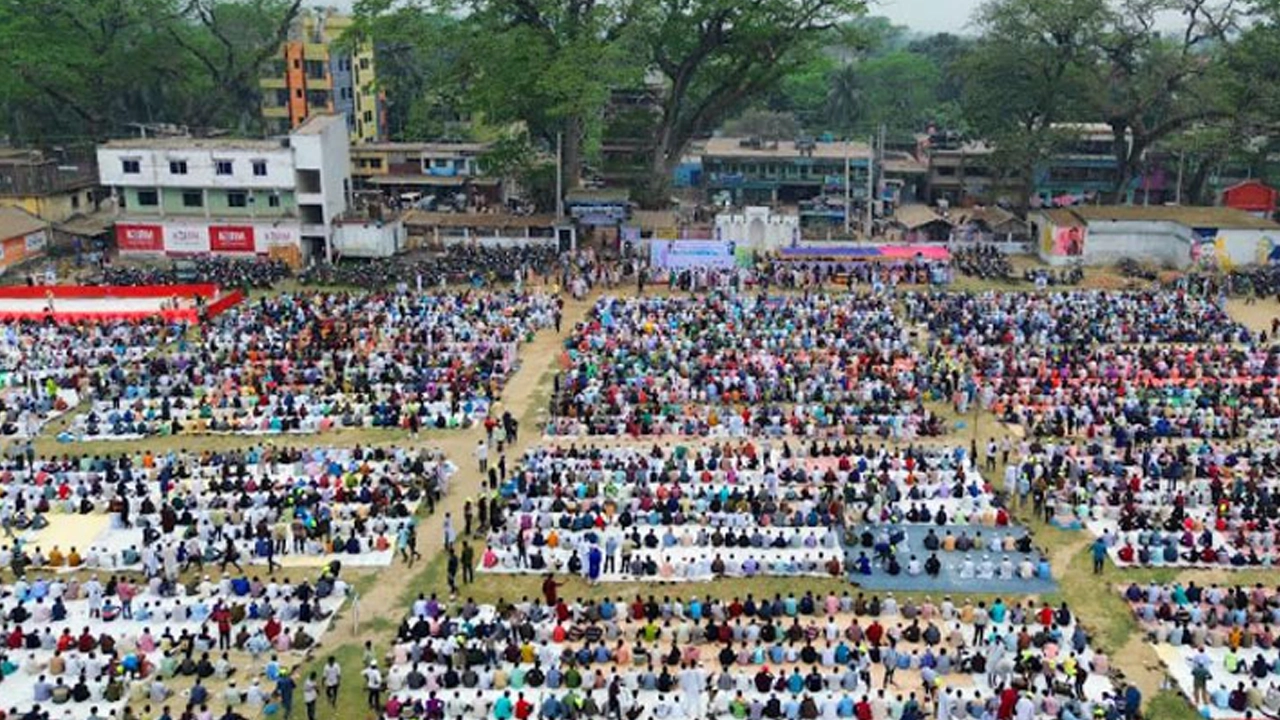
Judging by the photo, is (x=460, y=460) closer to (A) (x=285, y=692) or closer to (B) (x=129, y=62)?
(A) (x=285, y=692)

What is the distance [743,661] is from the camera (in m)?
22.8

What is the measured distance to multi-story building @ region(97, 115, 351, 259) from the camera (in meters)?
59.9

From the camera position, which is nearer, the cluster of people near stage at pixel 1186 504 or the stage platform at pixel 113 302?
the cluster of people near stage at pixel 1186 504

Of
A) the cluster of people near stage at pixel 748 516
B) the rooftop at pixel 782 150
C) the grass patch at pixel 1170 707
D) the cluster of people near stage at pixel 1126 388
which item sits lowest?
the grass patch at pixel 1170 707

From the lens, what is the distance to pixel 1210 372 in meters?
40.0

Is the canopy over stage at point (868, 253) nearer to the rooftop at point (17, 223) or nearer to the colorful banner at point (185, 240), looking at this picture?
the colorful banner at point (185, 240)

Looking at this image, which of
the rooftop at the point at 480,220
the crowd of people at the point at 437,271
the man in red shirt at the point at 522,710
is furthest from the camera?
the rooftop at the point at 480,220

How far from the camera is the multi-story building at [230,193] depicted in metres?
59.9

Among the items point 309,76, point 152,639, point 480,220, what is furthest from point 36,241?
point 152,639

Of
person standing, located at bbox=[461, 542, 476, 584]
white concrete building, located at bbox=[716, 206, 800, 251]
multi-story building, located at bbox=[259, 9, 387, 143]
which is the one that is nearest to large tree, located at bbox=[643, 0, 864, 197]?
white concrete building, located at bbox=[716, 206, 800, 251]

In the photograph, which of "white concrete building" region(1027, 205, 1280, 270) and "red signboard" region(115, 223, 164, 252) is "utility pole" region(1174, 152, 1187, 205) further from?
"red signboard" region(115, 223, 164, 252)

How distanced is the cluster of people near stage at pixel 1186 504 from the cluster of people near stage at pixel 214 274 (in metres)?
37.2

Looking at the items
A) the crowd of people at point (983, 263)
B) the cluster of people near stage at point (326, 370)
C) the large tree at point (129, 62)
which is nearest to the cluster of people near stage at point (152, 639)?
the cluster of people near stage at point (326, 370)

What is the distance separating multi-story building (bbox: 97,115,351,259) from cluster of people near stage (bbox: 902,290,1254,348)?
2888 centimetres
